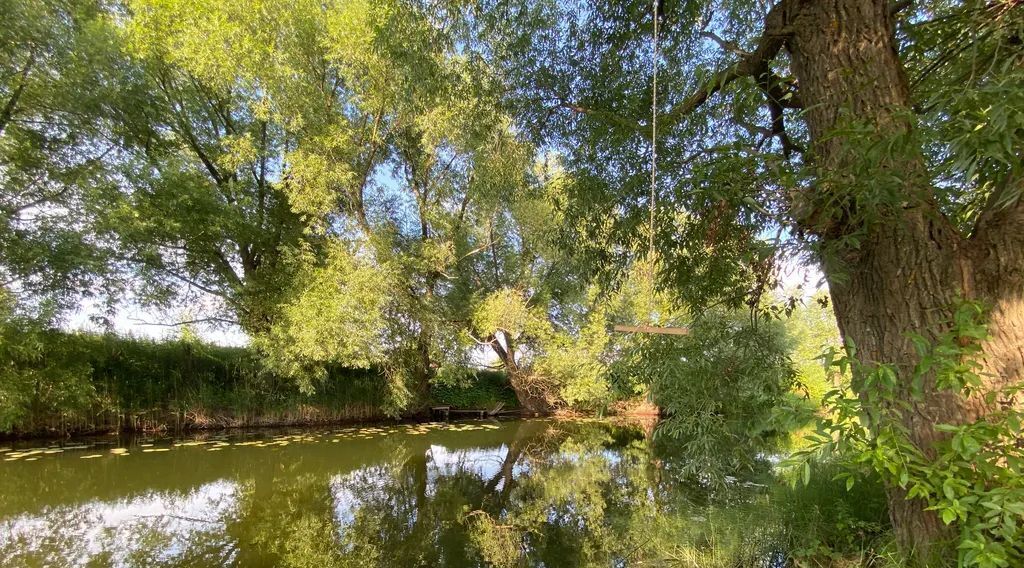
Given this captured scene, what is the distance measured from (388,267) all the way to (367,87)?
3799 mm

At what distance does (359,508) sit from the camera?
579 cm

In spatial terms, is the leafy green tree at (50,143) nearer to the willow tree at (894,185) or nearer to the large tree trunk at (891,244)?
the willow tree at (894,185)

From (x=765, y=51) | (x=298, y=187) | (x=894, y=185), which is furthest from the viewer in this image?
(x=298, y=187)

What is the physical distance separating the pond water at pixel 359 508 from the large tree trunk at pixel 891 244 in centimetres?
228

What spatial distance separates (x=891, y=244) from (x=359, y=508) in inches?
229

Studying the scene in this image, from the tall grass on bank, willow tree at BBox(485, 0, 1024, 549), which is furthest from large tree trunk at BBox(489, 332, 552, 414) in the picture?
willow tree at BBox(485, 0, 1024, 549)

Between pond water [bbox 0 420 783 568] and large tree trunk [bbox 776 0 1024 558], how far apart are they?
7.47ft

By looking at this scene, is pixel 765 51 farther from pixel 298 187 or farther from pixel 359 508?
pixel 298 187

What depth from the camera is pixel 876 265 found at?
211cm

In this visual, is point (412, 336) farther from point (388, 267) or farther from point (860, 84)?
point (860, 84)

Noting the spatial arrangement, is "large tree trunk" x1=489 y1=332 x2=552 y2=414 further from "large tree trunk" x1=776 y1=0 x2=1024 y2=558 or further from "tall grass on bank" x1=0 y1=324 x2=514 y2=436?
"large tree trunk" x1=776 y1=0 x2=1024 y2=558

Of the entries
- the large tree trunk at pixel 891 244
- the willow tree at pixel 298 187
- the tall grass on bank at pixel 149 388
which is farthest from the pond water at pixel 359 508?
the willow tree at pixel 298 187

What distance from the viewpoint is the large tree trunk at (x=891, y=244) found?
1.85m

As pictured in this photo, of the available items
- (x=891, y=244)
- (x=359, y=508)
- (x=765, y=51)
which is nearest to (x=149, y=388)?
(x=359, y=508)
